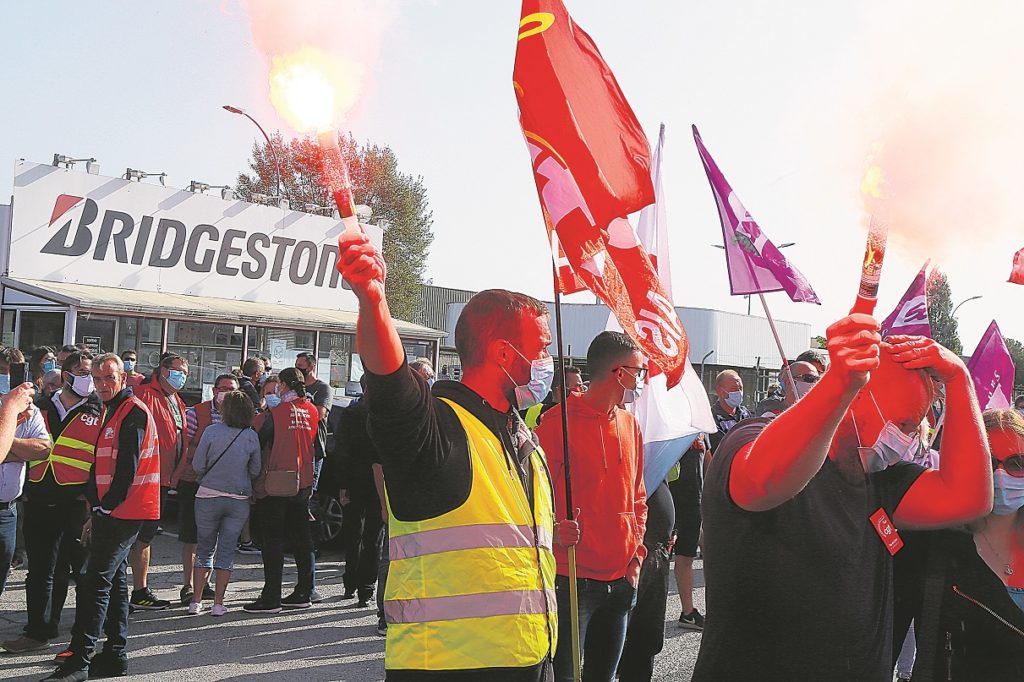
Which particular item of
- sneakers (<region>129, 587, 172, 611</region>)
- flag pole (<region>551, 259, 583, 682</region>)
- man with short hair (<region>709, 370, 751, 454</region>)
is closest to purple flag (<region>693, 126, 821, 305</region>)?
flag pole (<region>551, 259, 583, 682</region>)

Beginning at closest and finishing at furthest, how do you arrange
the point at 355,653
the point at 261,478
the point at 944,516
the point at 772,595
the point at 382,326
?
the point at 382,326, the point at 772,595, the point at 944,516, the point at 355,653, the point at 261,478

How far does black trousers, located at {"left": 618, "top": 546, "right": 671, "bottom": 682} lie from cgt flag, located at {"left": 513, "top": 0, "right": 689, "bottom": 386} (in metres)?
1.23

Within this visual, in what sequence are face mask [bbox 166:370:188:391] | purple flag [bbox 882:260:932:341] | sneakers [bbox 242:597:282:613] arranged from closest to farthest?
1. purple flag [bbox 882:260:932:341]
2. sneakers [bbox 242:597:282:613]
3. face mask [bbox 166:370:188:391]

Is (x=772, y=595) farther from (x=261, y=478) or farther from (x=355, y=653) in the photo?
(x=261, y=478)

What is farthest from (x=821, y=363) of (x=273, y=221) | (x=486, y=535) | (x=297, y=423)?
(x=273, y=221)

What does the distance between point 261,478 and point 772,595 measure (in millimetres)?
6475

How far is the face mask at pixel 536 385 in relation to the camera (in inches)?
137

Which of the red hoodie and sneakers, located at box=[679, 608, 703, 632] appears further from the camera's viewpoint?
sneakers, located at box=[679, 608, 703, 632]

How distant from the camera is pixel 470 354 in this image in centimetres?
333

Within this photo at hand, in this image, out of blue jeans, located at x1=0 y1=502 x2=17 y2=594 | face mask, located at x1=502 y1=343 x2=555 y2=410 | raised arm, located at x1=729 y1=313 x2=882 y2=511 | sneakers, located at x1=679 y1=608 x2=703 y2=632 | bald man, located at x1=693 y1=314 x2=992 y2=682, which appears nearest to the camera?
raised arm, located at x1=729 y1=313 x2=882 y2=511

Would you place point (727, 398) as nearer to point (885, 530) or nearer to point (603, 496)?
point (603, 496)

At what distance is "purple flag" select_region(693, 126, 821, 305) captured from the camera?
6336 mm

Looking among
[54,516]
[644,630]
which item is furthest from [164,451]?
[644,630]

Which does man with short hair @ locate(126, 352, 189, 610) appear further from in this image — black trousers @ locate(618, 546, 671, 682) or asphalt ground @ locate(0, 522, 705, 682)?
black trousers @ locate(618, 546, 671, 682)
